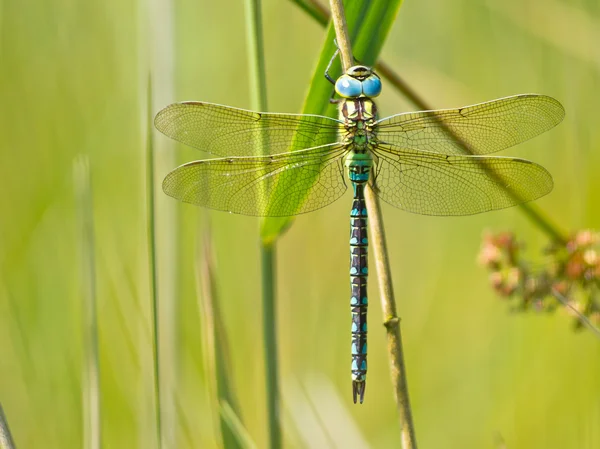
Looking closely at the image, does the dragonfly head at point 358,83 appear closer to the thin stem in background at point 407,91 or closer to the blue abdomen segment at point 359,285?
the thin stem in background at point 407,91

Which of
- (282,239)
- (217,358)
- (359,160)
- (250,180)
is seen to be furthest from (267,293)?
(282,239)

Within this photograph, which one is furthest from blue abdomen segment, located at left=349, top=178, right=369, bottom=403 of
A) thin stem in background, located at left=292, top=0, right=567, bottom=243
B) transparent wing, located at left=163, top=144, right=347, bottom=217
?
thin stem in background, located at left=292, top=0, right=567, bottom=243

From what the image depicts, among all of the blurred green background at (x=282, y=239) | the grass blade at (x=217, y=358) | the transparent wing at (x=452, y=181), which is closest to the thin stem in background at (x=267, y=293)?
the grass blade at (x=217, y=358)

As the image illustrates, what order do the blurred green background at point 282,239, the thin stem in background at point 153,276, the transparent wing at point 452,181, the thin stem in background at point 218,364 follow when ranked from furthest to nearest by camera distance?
1. the blurred green background at point 282,239
2. the transparent wing at point 452,181
3. the thin stem in background at point 218,364
4. the thin stem in background at point 153,276

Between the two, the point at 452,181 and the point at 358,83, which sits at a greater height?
the point at 358,83

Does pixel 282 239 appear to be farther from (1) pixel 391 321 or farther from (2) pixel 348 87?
(1) pixel 391 321
